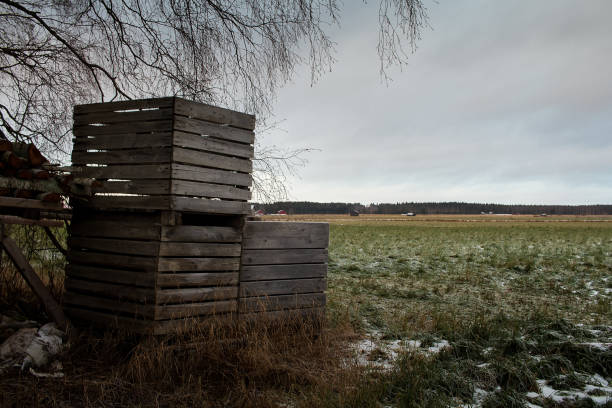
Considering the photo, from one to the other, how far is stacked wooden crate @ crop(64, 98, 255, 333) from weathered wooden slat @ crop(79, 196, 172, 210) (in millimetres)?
11

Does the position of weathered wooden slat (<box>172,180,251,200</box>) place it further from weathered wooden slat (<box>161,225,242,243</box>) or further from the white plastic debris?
the white plastic debris

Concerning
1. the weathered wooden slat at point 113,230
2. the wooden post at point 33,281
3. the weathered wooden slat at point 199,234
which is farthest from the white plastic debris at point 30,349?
the weathered wooden slat at point 199,234

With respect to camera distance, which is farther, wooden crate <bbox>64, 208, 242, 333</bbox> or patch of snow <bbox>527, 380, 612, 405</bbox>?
wooden crate <bbox>64, 208, 242, 333</bbox>

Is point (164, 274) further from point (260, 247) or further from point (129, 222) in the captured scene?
point (260, 247)

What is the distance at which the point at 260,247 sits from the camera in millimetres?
5930

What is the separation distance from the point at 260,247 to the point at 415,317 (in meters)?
2.98

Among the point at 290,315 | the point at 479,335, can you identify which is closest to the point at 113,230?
the point at 290,315

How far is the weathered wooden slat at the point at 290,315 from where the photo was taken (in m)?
5.74

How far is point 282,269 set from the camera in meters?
6.14

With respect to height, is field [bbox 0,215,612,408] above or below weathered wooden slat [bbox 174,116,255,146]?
below

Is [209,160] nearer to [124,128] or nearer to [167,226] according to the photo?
[167,226]

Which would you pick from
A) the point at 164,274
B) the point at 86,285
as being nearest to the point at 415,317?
the point at 164,274

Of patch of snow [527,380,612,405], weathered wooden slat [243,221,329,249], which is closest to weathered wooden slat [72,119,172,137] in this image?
weathered wooden slat [243,221,329,249]

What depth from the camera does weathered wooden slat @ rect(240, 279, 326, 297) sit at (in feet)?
19.0
